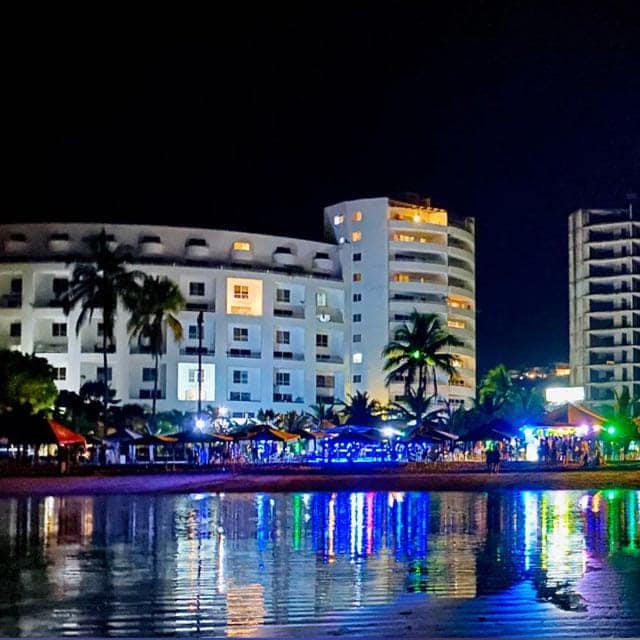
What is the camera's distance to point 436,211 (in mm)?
118312

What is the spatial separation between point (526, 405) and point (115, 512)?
69.2m

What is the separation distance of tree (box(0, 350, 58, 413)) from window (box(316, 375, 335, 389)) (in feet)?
154

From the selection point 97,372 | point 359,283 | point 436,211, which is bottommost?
point 97,372

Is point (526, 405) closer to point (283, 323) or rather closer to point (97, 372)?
point (283, 323)

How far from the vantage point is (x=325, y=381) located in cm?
11000

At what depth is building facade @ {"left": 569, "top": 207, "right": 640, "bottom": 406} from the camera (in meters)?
126

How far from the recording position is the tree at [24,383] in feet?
203

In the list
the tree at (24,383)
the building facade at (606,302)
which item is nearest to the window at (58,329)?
the tree at (24,383)

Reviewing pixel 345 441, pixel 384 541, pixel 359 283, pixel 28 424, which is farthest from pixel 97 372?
pixel 384 541

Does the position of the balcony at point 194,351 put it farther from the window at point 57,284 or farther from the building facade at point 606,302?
the building facade at point 606,302

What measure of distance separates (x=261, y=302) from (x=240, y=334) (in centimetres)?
371

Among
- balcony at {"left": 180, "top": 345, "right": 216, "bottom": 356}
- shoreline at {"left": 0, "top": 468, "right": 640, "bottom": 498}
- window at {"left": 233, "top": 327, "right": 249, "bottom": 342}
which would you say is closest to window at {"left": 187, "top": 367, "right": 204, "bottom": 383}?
balcony at {"left": 180, "top": 345, "right": 216, "bottom": 356}

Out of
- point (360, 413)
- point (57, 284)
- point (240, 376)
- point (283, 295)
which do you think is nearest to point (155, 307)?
point (360, 413)

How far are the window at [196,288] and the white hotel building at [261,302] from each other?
0.09 meters
